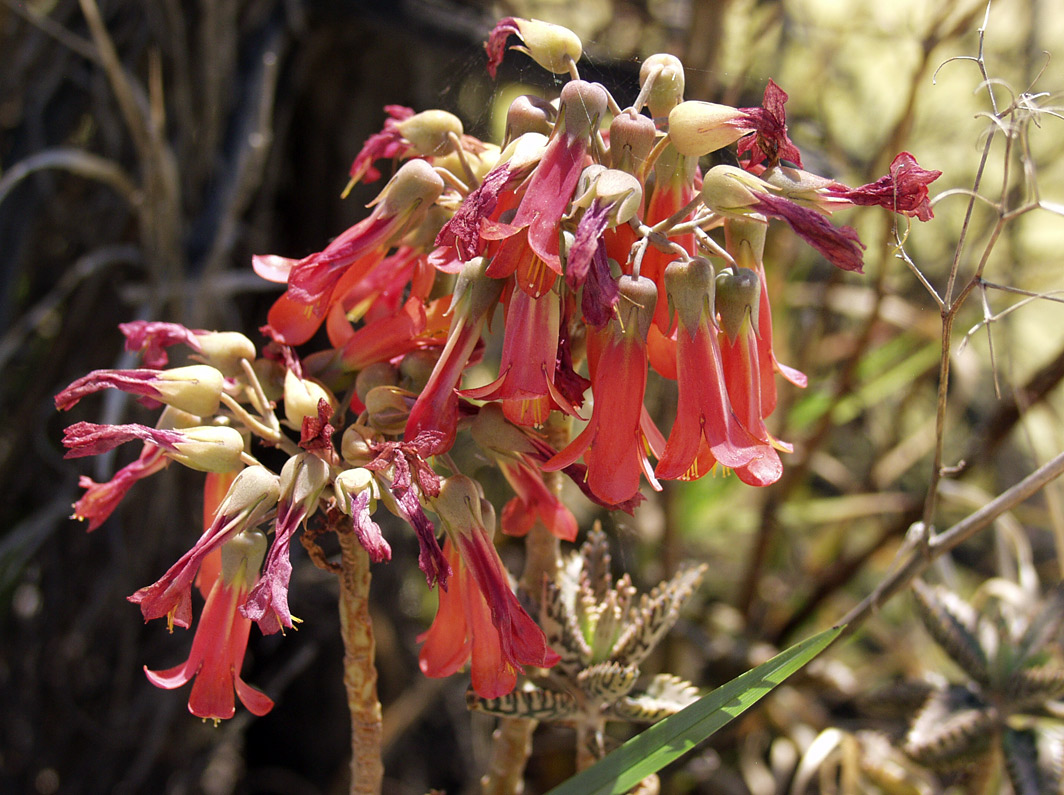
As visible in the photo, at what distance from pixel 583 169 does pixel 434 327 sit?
151 mm

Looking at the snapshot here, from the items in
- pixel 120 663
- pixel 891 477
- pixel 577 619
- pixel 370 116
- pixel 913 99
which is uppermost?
pixel 913 99

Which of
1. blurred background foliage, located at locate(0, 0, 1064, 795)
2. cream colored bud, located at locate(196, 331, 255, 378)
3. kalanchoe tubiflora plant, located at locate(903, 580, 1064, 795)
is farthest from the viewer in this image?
blurred background foliage, located at locate(0, 0, 1064, 795)

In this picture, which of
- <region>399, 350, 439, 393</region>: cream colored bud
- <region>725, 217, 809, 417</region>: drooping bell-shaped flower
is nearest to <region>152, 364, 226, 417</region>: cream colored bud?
<region>399, 350, 439, 393</region>: cream colored bud

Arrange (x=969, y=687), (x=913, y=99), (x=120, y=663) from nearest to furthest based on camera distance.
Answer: (x=969, y=687) < (x=913, y=99) < (x=120, y=663)

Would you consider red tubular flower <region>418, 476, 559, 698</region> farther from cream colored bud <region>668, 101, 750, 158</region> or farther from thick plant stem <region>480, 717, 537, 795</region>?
cream colored bud <region>668, 101, 750, 158</region>

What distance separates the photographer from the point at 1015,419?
114cm

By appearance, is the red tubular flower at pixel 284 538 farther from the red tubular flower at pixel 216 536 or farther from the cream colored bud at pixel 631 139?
the cream colored bud at pixel 631 139

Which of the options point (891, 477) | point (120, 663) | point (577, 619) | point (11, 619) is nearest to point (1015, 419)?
point (891, 477)

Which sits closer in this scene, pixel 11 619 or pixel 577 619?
pixel 577 619

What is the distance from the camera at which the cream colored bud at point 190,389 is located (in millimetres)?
475

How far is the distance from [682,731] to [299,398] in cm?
29

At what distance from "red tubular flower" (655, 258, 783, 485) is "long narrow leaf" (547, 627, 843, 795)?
4.0 inches

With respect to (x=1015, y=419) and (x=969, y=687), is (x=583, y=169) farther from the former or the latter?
(x=1015, y=419)

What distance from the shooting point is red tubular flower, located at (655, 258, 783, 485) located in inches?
18.1
